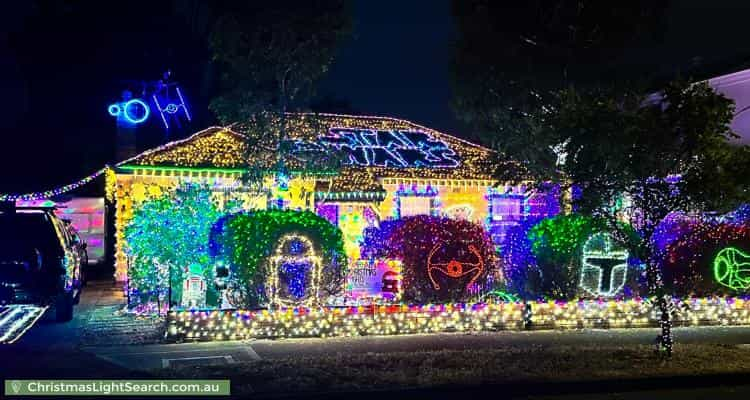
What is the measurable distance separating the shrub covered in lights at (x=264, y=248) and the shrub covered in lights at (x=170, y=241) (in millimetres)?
669

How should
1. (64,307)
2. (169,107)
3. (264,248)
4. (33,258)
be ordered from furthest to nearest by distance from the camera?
(169,107)
(64,307)
(264,248)
(33,258)

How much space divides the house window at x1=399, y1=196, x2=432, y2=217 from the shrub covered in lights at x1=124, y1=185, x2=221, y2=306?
6972 mm

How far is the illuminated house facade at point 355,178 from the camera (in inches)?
637

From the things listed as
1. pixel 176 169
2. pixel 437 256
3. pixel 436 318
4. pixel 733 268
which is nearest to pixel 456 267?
pixel 437 256

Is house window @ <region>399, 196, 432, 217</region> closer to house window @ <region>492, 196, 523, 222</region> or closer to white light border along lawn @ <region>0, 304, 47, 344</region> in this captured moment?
house window @ <region>492, 196, 523, 222</region>

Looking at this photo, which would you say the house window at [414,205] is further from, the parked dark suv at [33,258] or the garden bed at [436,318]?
the parked dark suv at [33,258]

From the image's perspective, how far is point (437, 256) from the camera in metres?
12.7

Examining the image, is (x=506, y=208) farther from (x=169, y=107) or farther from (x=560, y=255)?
(x=169, y=107)

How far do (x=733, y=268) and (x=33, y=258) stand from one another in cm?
1243

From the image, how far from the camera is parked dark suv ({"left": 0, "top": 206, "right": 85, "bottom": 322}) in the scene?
1156 cm

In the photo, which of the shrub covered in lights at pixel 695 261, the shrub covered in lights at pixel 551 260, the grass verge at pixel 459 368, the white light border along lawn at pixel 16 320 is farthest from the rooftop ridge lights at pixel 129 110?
the shrub covered in lights at pixel 695 261

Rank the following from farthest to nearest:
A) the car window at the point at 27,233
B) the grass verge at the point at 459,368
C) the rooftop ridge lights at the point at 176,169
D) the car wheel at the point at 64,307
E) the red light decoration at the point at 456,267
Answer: the rooftop ridge lights at the point at 176,169
the red light decoration at the point at 456,267
the car wheel at the point at 64,307
the car window at the point at 27,233
the grass verge at the point at 459,368

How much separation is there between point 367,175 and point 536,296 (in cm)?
601

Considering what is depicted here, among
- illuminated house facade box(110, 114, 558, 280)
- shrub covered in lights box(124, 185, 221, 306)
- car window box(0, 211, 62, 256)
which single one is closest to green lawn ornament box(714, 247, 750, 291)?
illuminated house facade box(110, 114, 558, 280)
